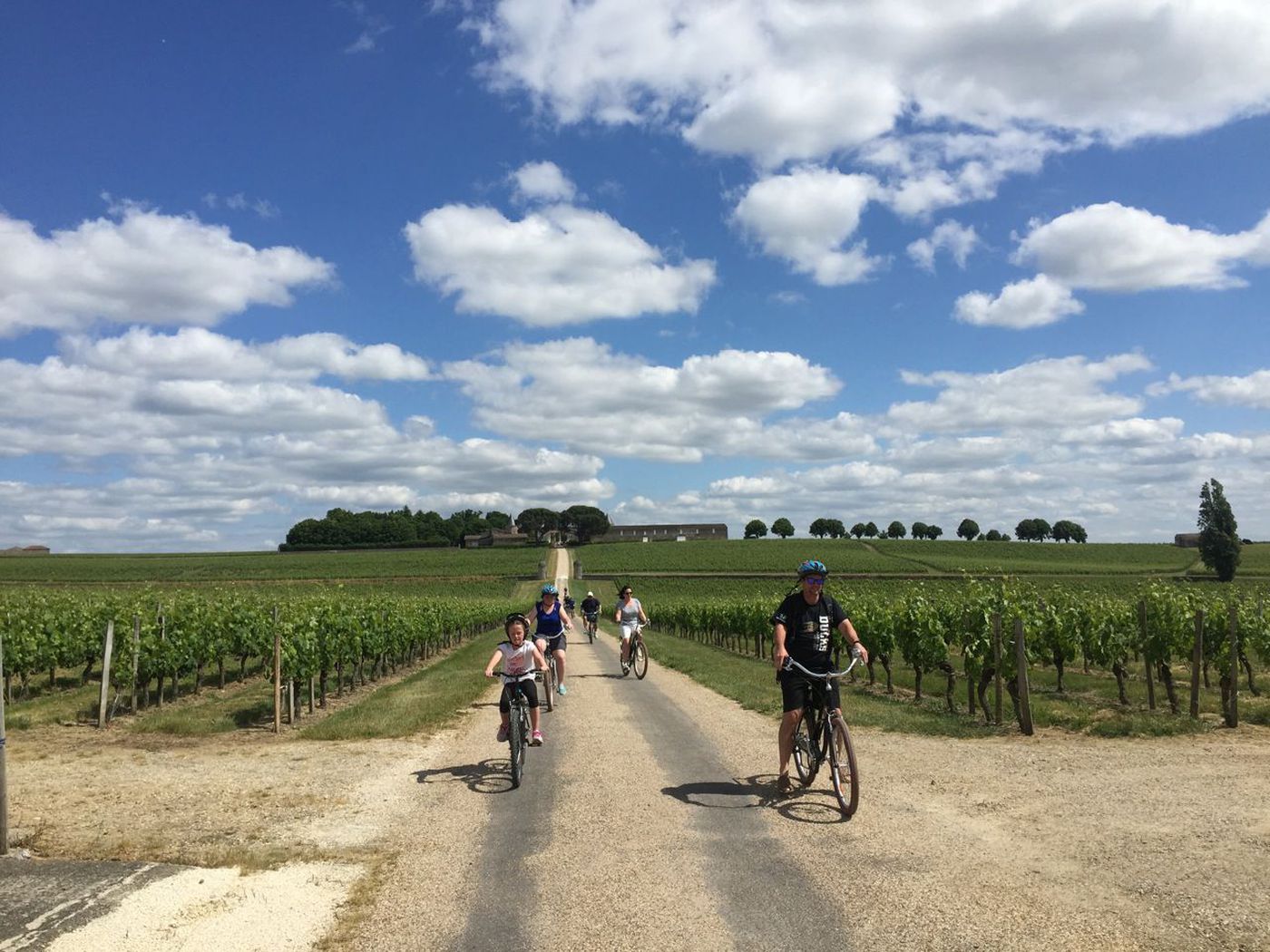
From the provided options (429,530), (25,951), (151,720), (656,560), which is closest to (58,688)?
(151,720)

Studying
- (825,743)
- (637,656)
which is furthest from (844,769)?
(637,656)

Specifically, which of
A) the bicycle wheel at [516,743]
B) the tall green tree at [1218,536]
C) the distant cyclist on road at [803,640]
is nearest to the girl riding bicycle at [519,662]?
the bicycle wheel at [516,743]

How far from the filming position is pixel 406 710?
1389cm

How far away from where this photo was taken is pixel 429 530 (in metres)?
172

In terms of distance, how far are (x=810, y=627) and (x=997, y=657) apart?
6.76m

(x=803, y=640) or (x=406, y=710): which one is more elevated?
(x=803, y=640)

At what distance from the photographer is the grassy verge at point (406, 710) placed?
39.7ft

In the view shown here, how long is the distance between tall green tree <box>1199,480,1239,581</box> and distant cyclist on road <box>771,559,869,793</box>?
A: 108m

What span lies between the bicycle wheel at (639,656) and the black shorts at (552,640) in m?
5.52

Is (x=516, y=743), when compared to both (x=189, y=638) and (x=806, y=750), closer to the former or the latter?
(x=806, y=750)

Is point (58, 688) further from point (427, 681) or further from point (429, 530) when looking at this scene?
point (429, 530)

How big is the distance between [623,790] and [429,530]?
16851 centimetres

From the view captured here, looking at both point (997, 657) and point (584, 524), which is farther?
point (584, 524)

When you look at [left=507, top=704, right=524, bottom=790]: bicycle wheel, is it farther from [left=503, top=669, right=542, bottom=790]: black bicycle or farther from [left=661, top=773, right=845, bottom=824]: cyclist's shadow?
[left=661, top=773, right=845, bottom=824]: cyclist's shadow
